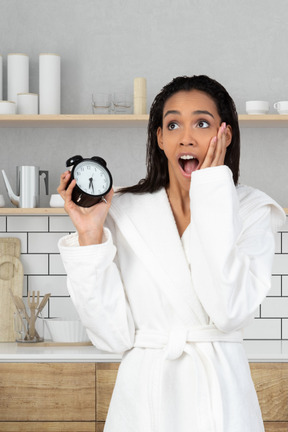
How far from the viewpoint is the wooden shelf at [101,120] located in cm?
335

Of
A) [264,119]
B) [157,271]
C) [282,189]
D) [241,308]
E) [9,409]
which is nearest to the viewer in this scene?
[241,308]

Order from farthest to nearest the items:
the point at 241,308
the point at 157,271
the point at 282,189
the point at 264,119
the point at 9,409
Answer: the point at 282,189, the point at 264,119, the point at 9,409, the point at 157,271, the point at 241,308

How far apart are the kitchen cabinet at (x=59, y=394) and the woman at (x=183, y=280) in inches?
56.5

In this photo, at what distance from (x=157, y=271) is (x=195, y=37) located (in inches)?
94.6

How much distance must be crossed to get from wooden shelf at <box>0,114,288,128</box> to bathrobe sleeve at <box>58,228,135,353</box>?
1.93 metres

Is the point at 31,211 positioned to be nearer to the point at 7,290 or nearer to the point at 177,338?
the point at 7,290

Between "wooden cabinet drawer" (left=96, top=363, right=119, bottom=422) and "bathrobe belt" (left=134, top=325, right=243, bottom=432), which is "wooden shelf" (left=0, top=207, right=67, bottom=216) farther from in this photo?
"bathrobe belt" (left=134, top=325, right=243, bottom=432)

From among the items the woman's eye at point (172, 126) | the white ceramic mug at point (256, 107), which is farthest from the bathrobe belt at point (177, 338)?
the white ceramic mug at point (256, 107)

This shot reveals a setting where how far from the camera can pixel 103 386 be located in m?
2.96

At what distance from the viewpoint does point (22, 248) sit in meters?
3.65

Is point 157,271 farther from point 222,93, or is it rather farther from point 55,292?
point 55,292

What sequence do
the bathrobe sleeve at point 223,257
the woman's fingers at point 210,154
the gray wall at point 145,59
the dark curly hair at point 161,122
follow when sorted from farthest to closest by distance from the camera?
1. the gray wall at point 145,59
2. the dark curly hair at point 161,122
3. the woman's fingers at point 210,154
4. the bathrobe sleeve at point 223,257

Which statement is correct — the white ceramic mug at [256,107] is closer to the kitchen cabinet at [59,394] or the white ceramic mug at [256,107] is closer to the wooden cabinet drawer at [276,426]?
the kitchen cabinet at [59,394]

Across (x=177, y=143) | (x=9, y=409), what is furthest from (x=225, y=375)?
(x=9, y=409)
